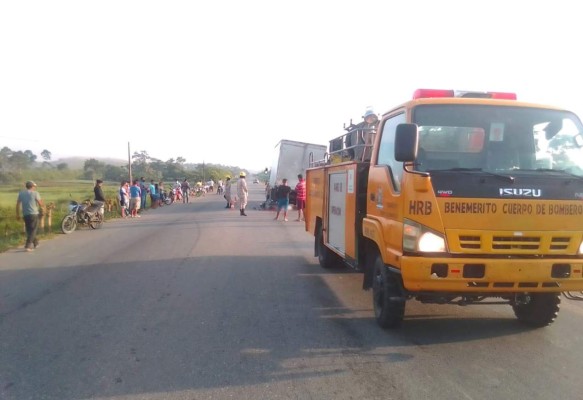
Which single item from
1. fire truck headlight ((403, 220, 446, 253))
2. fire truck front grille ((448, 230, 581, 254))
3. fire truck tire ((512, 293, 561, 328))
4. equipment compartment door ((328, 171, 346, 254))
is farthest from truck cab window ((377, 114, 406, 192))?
fire truck tire ((512, 293, 561, 328))

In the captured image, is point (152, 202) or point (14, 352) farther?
point (152, 202)

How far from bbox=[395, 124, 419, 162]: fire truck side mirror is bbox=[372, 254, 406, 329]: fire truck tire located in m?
1.34

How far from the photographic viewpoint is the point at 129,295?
313 inches

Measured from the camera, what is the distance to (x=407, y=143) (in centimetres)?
525

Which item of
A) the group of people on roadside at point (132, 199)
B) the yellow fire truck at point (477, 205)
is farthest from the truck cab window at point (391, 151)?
the group of people on roadside at point (132, 199)

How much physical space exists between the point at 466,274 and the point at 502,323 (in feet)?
5.54

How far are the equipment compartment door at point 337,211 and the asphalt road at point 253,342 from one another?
73 centimetres

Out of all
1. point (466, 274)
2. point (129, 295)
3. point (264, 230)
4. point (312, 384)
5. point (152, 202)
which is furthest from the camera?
point (152, 202)

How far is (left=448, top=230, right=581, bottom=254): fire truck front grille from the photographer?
17.1ft

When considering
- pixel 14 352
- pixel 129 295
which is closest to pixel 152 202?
pixel 129 295

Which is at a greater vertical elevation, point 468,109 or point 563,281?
point 468,109

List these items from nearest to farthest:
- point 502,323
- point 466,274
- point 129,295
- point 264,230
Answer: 1. point 466,274
2. point 502,323
3. point 129,295
4. point 264,230

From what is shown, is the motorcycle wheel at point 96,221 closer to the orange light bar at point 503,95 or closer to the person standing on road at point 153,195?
the person standing on road at point 153,195

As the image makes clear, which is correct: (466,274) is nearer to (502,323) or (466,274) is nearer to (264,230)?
(502,323)
